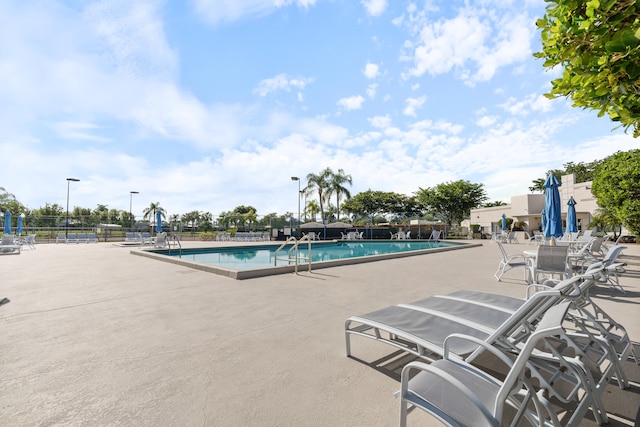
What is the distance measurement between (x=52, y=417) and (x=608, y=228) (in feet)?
108

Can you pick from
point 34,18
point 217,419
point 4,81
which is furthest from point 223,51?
point 217,419

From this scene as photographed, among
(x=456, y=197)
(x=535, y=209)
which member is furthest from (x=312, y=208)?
(x=535, y=209)

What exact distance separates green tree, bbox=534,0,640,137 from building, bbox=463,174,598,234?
3347 cm

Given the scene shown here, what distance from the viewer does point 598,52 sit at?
1.98m

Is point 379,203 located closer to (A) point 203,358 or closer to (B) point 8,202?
(A) point 203,358

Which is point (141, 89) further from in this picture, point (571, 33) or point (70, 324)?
point (571, 33)

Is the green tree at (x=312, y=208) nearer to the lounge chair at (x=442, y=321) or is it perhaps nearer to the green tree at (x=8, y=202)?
the lounge chair at (x=442, y=321)

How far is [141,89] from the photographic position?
1035cm

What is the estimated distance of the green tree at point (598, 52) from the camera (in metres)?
1.73

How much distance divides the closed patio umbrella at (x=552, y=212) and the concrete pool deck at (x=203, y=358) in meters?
1.95

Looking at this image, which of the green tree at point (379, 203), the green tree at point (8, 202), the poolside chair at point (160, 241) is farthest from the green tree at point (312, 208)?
the green tree at point (8, 202)

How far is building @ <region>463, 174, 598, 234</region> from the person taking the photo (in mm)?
29562

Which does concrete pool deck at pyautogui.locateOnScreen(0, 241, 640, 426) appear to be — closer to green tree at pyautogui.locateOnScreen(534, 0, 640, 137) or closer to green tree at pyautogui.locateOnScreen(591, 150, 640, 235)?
green tree at pyautogui.locateOnScreen(534, 0, 640, 137)

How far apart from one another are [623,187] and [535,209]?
27912mm
